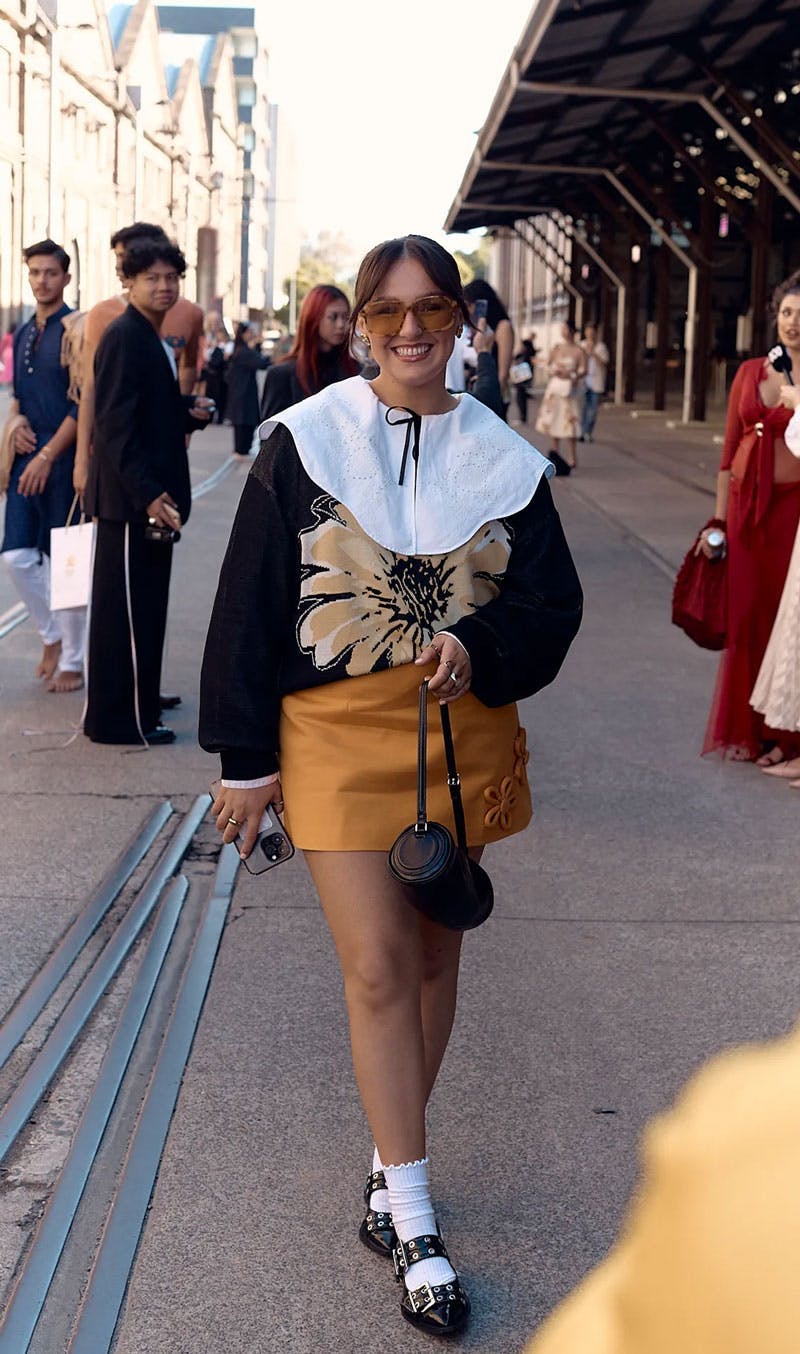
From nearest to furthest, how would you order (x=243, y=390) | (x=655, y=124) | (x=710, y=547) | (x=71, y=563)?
1. (x=710, y=547)
2. (x=71, y=563)
3. (x=243, y=390)
4. (x=655, y=124)

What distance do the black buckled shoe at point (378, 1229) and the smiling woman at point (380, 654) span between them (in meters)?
0.10

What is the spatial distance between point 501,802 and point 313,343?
411 centimetres

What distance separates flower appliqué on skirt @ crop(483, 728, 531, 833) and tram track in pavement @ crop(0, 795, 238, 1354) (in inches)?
41.3

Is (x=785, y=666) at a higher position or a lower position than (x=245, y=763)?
lower

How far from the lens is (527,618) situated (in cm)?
332

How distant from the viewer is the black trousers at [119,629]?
7566mm

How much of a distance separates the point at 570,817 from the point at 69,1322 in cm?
376

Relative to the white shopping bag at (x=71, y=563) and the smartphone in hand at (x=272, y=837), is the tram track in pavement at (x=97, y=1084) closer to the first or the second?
the smartphone in hand at (x=272, y=837)

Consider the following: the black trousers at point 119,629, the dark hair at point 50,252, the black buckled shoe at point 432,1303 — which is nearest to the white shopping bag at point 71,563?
the black trousers at point 119,629

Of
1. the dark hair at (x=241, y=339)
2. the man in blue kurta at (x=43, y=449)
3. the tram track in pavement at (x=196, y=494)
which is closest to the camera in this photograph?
the man in blue kurta at (x=43, y=449)

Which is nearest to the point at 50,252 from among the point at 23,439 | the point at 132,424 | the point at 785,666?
the point at 23,439

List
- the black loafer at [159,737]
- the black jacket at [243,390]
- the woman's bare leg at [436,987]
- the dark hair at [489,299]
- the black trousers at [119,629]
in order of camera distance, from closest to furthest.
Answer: the woman's bare leg at [436,987] < the black trousers at [119,629] < the black loafer at [159,737] < the dark hair at [489,299] < the black jacket at [243,390]

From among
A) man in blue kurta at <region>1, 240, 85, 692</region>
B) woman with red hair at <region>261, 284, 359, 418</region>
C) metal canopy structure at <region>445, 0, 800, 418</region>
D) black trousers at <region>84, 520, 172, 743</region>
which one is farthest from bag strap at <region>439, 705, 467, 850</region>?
metal canopy structure at <region>445, 0, 800, 418</region>

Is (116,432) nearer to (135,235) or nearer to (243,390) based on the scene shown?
(135,235)
